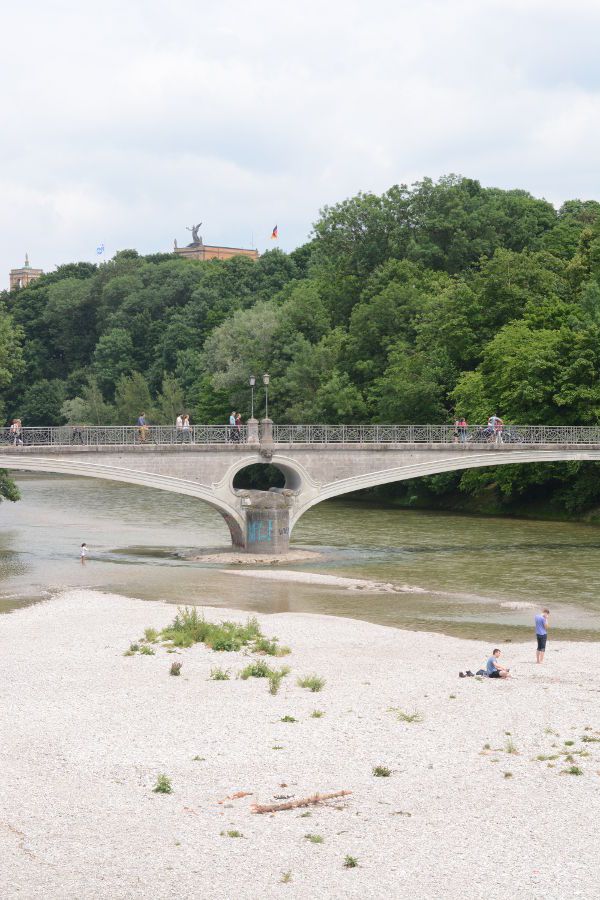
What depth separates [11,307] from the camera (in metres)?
144

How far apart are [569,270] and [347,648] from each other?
165ft

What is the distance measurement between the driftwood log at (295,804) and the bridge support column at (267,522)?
100 feet

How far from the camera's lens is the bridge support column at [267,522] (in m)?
47.5

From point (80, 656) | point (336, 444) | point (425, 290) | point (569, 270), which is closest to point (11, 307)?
point (425, 290)

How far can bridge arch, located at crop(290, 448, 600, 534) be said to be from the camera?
164 feet

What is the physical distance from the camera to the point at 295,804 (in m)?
16.4

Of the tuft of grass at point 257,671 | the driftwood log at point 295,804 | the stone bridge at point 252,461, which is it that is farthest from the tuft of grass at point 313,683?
the stone bridge at point 252,461

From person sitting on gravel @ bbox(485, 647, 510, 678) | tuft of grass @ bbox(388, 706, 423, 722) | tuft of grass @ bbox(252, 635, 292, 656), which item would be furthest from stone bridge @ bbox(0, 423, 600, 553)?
tuft of grass @ bbox(388, 706, 423, 722)

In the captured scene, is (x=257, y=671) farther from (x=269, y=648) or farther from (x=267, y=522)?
(x=267, y=522)

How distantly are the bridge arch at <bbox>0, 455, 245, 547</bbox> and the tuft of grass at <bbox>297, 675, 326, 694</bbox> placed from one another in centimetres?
2161

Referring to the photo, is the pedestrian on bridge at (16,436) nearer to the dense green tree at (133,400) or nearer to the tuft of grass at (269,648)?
the tuft of grass at (269,648)

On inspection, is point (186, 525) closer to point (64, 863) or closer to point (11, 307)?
point (64, 863)

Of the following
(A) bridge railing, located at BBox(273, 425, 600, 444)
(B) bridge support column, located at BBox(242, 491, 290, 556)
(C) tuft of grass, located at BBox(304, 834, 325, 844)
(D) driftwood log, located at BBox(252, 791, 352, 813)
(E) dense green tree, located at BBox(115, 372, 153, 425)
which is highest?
(E) dense green tree, located at BBox(115, 372, 153, 425)

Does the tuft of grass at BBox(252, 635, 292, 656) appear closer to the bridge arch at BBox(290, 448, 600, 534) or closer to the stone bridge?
the stone bridge
